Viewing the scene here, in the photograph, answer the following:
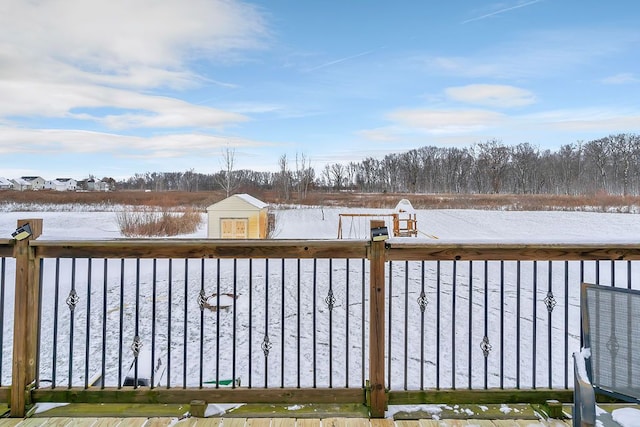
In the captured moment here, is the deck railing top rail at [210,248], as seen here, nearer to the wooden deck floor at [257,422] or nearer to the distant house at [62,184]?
the wooden deck floor at [257,422]

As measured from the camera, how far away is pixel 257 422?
6.16 feet

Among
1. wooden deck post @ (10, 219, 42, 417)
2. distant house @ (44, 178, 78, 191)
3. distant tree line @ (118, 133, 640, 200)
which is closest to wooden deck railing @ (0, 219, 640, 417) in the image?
wooden deck post @ (10, 219, 42, 417)

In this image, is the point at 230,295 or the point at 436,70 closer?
the point at 230,295

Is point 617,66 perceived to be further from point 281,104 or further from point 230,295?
point 230,295

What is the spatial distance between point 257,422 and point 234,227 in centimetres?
918

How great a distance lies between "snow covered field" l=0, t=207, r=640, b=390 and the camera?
2.18 metres

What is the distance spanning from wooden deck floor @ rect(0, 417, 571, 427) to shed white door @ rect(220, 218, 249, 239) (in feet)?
29.4

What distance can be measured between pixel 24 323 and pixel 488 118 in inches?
1080

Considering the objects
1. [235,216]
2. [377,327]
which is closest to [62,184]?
[235,216]

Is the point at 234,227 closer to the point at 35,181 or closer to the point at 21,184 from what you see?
the point at 21,184

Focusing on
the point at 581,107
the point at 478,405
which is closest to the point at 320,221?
the point at 581,107

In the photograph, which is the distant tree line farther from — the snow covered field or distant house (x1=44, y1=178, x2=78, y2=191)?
the snow covered field

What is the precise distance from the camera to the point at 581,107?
1741 centimetres

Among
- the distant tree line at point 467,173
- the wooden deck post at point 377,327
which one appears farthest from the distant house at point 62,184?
the wooden deck post at point 377,327
